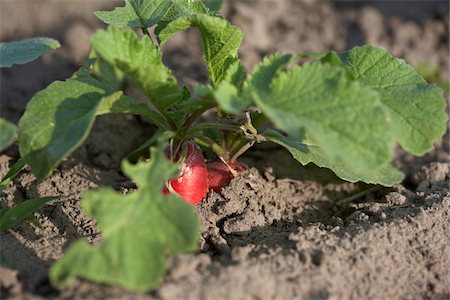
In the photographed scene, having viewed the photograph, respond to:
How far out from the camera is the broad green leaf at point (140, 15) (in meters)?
2.65

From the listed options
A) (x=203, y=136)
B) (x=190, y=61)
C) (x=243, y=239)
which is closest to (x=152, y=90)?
(x=203, y=136)

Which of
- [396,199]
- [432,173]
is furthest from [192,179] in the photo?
[432,173]

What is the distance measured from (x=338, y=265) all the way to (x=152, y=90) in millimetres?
913

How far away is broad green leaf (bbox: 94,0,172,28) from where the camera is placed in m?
2.65

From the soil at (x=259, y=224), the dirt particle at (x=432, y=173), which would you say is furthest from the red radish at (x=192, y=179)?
the dirt particle at (x=432, y=173)

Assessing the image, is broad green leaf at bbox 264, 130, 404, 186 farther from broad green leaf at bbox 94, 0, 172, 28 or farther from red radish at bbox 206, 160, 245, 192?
broad green leaf at bbox 94, 0, 172, 28

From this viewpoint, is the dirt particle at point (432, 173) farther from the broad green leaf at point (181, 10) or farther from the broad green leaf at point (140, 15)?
the broad green leaf at point (140, 15)

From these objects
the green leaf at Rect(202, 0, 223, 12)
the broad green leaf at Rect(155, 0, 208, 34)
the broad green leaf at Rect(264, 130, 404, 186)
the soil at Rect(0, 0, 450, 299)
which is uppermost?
the broad green leaf at Rect(155, 0, 208, 34)

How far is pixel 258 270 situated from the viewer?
2.07 meters

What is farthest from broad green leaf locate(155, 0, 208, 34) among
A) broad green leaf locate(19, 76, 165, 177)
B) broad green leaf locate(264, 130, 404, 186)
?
Result: broad green leaf locate(264, 130, 404, 186)

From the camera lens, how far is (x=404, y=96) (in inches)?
95.5

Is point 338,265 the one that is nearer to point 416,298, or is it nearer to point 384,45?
point 416,298

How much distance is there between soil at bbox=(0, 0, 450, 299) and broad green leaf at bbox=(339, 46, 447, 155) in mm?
349

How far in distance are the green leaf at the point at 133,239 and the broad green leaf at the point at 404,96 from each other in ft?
2.62
